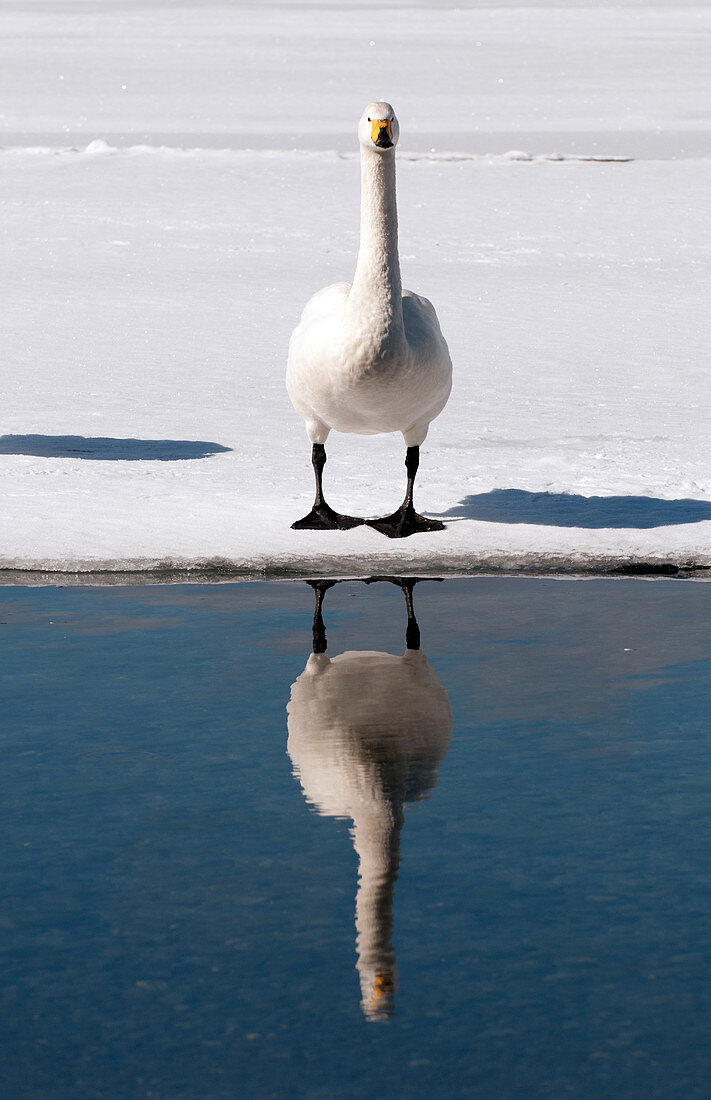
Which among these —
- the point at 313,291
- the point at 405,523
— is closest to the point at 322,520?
the point at 405,523

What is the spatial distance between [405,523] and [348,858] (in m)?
3.55

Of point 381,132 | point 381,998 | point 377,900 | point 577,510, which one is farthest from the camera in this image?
point 577,510

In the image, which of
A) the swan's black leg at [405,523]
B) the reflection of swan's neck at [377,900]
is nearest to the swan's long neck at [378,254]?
the swan's black leg at [405,523]

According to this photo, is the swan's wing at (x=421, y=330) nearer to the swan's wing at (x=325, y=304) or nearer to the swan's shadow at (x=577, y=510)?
the swan's wing at (x=325, y=304)

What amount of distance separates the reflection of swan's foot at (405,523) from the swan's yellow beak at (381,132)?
1.66m

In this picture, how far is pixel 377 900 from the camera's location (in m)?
3.26

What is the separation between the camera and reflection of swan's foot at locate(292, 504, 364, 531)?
688 centimetres

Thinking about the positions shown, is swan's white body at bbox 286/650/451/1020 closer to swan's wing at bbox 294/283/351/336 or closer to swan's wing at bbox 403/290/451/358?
swan's wing at bbox 403/290/451/358

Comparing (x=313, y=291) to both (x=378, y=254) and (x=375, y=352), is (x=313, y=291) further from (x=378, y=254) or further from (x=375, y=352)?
(x=375, y=352)

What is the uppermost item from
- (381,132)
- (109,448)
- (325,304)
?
(381,132)

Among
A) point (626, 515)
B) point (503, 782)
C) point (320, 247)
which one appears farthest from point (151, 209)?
point (503, 782)

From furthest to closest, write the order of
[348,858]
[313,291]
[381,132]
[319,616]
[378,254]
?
1. [313,291]
2. [381,132]
3. [378,254]
4. [319,616]
5. [348,858]

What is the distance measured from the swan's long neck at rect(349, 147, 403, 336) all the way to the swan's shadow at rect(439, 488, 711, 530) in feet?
3.84

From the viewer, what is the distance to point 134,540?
659cm
